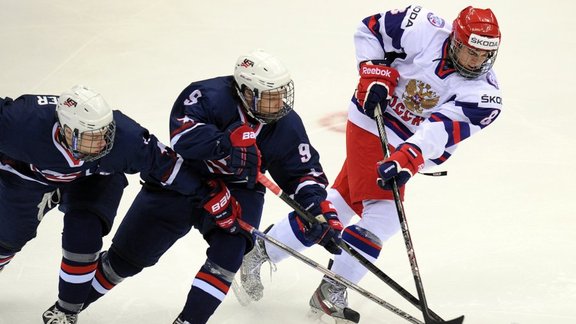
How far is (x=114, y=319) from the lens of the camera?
3.89 metres

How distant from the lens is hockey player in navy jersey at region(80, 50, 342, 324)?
3.39 m

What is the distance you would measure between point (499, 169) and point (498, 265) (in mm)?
896

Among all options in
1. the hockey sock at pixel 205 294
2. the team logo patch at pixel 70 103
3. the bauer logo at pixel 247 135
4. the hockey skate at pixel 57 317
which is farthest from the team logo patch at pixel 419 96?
the hockey skate at pixel 57 317

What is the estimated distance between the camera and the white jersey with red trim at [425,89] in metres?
3.75

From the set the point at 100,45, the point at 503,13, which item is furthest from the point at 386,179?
the point at 503,13

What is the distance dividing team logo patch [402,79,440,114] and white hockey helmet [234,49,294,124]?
719mm

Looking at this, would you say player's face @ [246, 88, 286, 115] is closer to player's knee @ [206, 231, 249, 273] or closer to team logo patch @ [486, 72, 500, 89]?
player's knee @ [206, 231, 249, 273]

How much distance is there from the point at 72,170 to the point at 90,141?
0.78 ft

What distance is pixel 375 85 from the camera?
3.93 meters

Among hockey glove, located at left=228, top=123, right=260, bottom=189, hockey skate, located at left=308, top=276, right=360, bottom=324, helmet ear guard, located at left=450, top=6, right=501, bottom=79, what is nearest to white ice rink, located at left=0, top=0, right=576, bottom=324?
hockey skate, located at left=308, top=276, right=360, bottom=324

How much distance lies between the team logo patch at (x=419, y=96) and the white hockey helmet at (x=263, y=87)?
0.72 metres

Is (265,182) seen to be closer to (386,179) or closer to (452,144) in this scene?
(386,179)

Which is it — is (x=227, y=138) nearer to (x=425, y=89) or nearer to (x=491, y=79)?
(x=425, y=89)

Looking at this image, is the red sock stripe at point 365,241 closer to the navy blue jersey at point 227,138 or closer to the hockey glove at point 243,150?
the navy blue jersey at point 227,138
